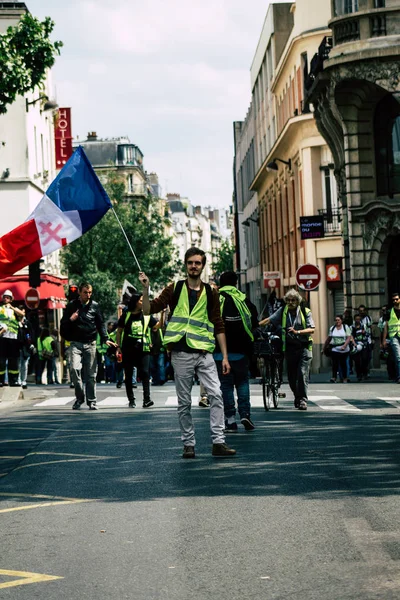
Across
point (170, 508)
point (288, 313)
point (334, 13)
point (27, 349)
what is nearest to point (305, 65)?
point (334, 13)

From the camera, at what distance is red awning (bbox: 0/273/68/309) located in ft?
147

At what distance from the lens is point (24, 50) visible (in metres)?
25.4

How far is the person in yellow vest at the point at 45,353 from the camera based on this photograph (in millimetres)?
33500

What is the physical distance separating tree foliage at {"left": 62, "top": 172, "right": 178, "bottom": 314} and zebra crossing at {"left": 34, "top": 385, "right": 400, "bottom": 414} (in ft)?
158

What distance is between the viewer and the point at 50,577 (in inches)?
247

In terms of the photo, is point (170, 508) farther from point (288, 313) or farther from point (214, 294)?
point (288, 313)

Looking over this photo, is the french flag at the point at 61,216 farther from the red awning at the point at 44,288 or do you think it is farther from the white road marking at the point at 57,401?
the red awning at the point at 44,288

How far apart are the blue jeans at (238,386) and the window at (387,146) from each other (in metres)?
20.4

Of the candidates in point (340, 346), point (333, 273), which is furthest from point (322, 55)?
point (333, 273)

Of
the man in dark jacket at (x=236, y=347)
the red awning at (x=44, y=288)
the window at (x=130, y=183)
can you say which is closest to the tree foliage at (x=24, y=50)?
the man in dark jacket at (x=236, y=347)

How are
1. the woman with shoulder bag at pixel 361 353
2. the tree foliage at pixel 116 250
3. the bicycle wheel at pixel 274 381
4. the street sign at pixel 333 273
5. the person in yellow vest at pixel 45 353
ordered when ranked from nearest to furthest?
the bicycle wheel at pixel 274 381
the woman with shoulder bag at pixel 361 353
the person in yellow vest at pixel 45 353
the street sign at pixel 333 273
the tree foliage at pixel 116 250

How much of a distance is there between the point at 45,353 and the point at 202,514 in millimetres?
25873

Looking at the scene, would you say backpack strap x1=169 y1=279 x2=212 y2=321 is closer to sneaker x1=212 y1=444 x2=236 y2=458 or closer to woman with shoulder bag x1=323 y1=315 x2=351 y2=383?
sneaker x1=212 y1=444 x2=236 y2=458

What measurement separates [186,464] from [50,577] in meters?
4.57
